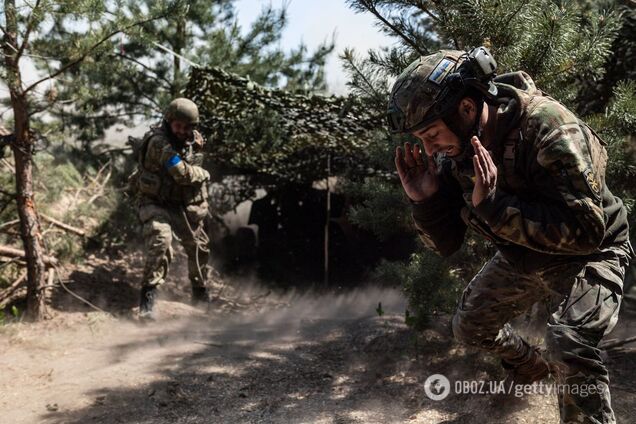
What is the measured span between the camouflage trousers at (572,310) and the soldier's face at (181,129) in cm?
397

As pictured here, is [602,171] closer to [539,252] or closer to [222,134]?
[539,252]

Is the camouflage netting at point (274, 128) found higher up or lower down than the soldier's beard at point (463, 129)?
higher up

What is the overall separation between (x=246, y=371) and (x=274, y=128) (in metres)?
3.21

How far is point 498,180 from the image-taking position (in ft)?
8.97

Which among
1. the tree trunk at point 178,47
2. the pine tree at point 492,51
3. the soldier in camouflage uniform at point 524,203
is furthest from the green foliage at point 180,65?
the soldier in camouflage uniform at point 524,203

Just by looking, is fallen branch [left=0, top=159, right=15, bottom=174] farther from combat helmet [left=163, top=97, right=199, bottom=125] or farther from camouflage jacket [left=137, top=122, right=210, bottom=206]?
combat helmet [left=163, top=97, right=199, bottom=125]

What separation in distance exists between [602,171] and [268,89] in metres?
4.53

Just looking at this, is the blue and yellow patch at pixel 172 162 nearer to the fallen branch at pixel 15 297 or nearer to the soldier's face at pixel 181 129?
the soldier's face at pixel 181 129

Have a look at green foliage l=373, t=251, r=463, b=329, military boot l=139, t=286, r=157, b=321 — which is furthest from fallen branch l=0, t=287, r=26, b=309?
green foliage l=373, t=251, r=463, b=329

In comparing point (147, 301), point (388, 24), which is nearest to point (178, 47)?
point (147, 301)

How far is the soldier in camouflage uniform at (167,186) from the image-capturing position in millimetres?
6316

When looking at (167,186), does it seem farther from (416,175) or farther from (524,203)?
(524,203)

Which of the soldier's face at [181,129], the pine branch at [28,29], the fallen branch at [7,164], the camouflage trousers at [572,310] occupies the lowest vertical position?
the camouflage trousers at [572,310]

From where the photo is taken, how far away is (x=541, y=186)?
2562 mm
